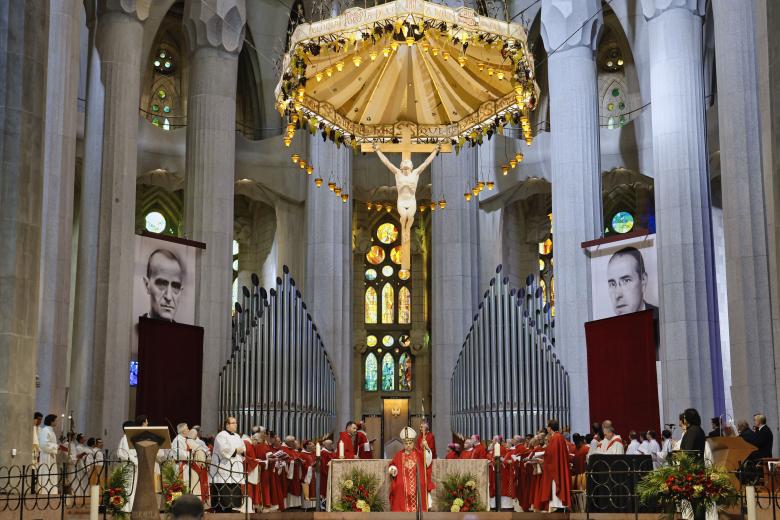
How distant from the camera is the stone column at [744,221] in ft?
61.7

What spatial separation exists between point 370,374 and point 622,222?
883 centimetres

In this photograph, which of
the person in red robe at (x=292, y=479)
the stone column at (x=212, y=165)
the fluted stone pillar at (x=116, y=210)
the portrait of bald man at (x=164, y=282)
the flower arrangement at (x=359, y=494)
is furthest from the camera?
the stone column at (x=212, y=165)

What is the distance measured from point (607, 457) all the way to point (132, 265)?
12.7 meters

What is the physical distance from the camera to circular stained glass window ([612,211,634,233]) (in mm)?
32031

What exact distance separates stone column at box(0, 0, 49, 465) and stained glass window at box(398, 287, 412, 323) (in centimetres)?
2035

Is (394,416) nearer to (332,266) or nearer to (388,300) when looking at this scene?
(332,266)

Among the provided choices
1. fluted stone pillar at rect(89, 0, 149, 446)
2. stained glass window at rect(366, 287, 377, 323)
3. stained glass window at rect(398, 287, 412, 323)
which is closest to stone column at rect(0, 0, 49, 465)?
fluted stone pillar at rect(89, 0, 149, 446)

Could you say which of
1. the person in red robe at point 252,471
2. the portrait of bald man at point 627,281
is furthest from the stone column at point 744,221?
the person in red robe at point 252,471

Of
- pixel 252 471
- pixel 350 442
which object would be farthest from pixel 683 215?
pixel 252 471

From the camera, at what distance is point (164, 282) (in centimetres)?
2589

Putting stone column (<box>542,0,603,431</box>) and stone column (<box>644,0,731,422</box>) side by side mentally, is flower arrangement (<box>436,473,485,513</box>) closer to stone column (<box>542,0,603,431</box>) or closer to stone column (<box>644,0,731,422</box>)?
stone column (<box>644,0,731,422</box>)

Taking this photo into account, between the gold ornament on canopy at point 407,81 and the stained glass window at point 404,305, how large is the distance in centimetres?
1431

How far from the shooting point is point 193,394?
83.9 ft

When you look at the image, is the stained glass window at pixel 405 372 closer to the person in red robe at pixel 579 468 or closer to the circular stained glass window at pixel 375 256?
the circular stained glass window at pixel 375 256
